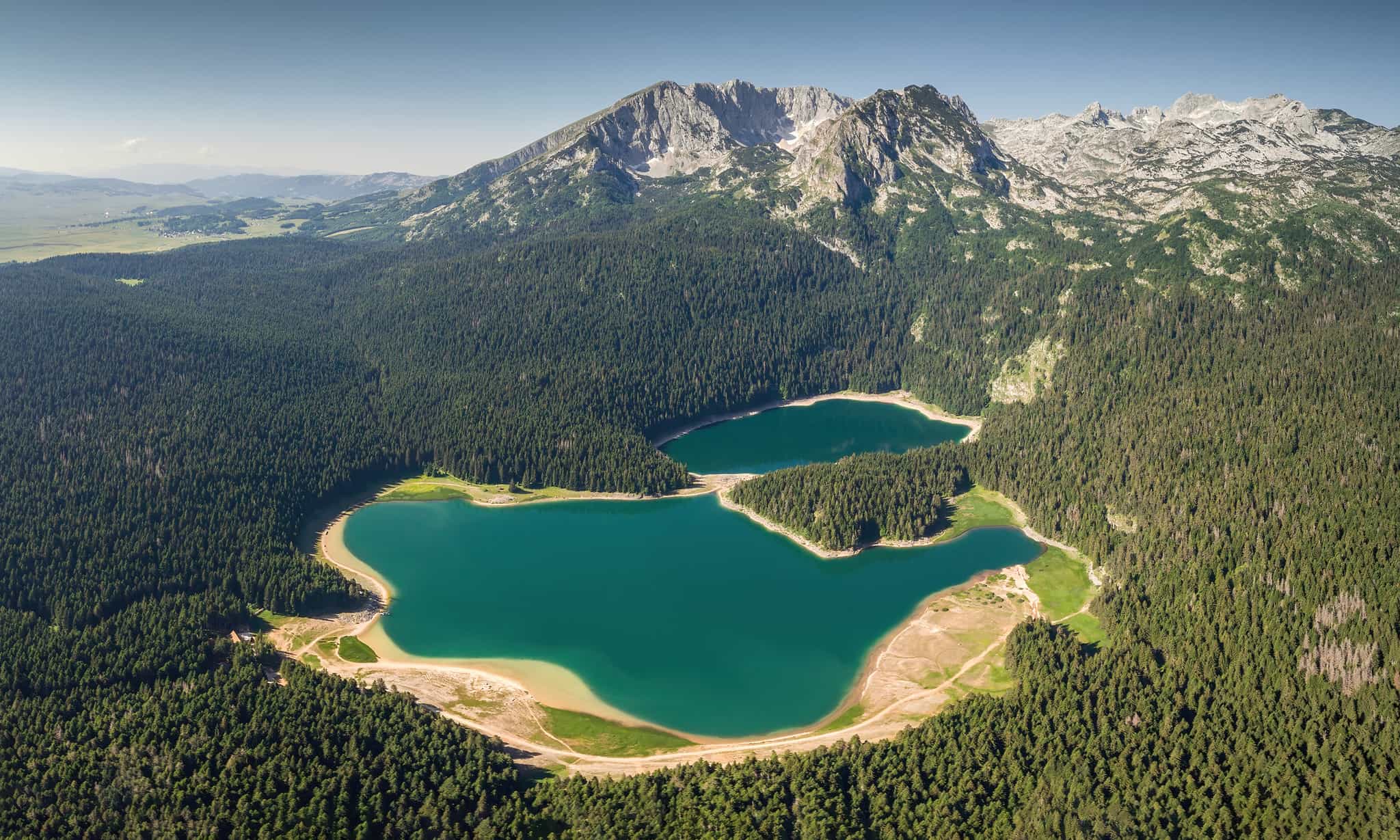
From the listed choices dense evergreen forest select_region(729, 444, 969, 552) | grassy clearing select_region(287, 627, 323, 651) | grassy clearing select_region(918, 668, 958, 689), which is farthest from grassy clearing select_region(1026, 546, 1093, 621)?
grassy clearing select_region(287, 627, 323, 651)

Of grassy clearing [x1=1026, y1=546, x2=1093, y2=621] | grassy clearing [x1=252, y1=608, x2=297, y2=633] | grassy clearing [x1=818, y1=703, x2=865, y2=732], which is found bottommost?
grassy clearing [x1=252, y1=608, x2=297, y2=633]

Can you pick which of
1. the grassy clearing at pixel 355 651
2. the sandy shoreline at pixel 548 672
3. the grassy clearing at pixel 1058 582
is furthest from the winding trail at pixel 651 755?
the grassy clearing at pixel 1058 582

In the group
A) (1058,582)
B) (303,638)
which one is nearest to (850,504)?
(1058,582)

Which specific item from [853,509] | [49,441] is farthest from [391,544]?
[853,509]

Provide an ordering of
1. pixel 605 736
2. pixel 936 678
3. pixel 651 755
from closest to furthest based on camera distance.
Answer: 1. pixel 651 755
2. pixel 605 736
3. pixel 936 678

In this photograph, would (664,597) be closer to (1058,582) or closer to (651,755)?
(651,755)

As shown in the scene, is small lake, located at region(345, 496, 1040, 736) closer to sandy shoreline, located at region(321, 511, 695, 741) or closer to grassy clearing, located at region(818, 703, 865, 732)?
sandy shoreline, located at region(321, 511, 695, 741)

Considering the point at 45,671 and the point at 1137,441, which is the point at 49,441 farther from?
the point at 1137,441
